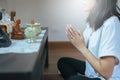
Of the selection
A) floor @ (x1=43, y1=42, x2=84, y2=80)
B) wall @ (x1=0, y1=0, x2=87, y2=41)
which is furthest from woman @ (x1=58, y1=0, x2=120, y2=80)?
wall @ (x1=0, y1=0, x2=87, y2=41)

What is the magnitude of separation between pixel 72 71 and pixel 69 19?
190 centimetres

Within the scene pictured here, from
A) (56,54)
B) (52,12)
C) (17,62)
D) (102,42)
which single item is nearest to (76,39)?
(102,42)

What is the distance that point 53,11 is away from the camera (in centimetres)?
348

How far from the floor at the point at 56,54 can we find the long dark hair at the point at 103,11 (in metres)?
1.16

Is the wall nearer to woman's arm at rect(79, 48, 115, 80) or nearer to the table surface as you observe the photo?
the table surface

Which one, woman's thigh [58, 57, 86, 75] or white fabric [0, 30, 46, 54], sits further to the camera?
woman's thigh [58, 57, 86, 75]

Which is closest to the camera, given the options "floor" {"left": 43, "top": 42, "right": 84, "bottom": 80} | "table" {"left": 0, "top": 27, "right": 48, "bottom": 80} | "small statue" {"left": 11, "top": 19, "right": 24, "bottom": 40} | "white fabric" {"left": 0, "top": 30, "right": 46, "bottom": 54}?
"table" {"left": 0, "top": 27, "right": 48, "bottom": 80}

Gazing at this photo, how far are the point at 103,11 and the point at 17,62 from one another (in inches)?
22.2

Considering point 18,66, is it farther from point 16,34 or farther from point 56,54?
point 56,54

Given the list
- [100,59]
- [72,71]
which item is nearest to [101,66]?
[100,59]

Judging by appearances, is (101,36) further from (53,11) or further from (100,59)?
(53,11)

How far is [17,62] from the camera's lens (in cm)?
121

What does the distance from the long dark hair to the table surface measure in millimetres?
409

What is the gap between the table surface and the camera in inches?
42.6
